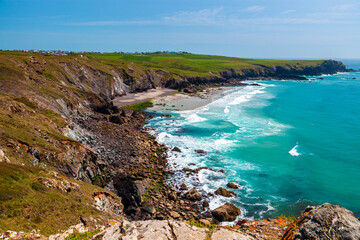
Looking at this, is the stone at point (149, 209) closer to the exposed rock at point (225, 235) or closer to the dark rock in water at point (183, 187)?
the dark rock in water at point (183, 187)

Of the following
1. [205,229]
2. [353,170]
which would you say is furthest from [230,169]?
[205,229]

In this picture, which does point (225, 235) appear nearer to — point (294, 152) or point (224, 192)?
point (224, 192)

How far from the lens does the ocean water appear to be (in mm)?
31763

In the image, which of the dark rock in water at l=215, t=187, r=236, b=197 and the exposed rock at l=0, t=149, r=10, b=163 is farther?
the dark rock in water at l=215, t=187, r=236, b=197

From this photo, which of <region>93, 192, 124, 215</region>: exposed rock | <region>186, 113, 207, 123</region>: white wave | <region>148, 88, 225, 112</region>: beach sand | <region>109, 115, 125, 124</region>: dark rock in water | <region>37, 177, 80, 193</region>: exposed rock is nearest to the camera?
<region>37, 177, 80, 193</region>: exposed rock

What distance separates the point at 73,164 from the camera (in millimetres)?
24578

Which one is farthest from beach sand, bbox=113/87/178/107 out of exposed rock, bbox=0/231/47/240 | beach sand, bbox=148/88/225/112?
exposed rock, bbox=0/231/47/240

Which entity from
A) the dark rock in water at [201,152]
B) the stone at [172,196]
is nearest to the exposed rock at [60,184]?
the stone at [172,196]

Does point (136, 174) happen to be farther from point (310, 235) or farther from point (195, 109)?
point (195, 109)

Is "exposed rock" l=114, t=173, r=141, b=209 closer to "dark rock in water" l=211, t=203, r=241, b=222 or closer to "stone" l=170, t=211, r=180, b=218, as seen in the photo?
"stone" l=170, t=211, r=180, b=218

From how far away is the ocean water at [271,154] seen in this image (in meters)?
31.8

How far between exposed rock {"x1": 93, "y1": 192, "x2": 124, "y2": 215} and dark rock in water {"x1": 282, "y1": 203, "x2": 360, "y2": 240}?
16.4 meters

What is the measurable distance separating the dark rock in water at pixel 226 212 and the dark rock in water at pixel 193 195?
3457mm

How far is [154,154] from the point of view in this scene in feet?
142
